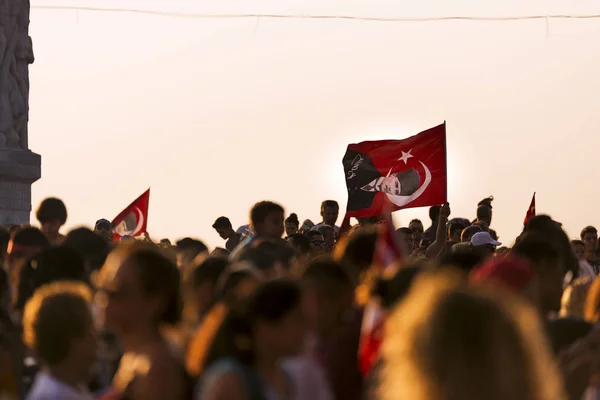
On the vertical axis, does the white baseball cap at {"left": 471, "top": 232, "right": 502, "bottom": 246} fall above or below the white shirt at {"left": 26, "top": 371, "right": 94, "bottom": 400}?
above

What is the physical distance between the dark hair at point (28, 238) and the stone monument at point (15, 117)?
49.6 feet

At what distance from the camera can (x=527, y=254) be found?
6.83 meters

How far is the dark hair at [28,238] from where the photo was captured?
953 centimetres

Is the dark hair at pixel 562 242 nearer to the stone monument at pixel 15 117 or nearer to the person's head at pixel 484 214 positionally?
A: the person's head at pixel 484 214

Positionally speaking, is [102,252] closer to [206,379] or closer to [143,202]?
[206,379]

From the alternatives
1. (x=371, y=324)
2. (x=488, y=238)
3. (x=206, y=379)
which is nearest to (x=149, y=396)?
(x=206, y=379)

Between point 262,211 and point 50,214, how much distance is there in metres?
1.69

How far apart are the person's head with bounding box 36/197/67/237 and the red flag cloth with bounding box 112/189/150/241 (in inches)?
366

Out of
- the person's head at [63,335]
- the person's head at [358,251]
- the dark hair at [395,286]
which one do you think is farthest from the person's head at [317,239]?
the person's head at [63,335]

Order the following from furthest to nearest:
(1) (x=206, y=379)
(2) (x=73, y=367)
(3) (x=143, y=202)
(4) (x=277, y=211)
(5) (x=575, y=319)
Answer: (3) (x=143, y=202) < (4) (x=277, y=211) < (5) (x=575, y=319) < (2) (x=73, y=367) < (1) (x=206, y=379)

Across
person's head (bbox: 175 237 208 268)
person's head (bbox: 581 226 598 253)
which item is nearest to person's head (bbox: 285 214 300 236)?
person's head (bbox: 175 237 208 268)

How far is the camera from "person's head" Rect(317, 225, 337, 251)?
15414 millimetres

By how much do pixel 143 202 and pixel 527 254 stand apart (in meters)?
14.7

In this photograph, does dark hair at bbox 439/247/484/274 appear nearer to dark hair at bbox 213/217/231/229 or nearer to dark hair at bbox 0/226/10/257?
dark hair at bbox 0/226/10/257
